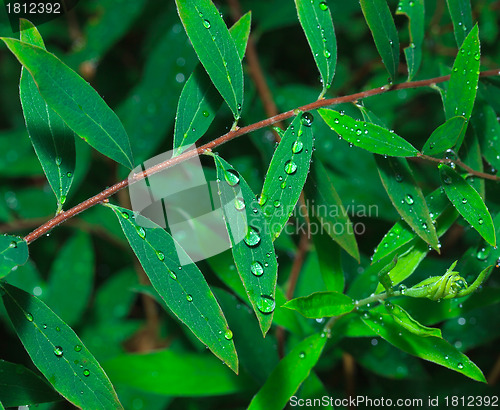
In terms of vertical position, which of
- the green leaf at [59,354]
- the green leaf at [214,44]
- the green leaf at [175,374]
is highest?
the green leaf at [214,44]

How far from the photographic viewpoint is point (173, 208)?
112 centimetres

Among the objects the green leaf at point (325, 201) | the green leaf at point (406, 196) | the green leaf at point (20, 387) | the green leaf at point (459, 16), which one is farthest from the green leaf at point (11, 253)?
the green leaf at point (459, 16)

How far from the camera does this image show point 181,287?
2.29 feet

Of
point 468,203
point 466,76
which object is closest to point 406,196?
point 468,203

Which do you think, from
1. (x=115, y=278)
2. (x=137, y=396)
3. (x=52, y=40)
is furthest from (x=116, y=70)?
(x=137, y=396)

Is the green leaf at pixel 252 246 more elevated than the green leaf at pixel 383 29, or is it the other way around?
the green leaf at pixel 383 29

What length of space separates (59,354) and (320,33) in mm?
653

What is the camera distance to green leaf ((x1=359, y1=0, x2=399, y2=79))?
0.79 m

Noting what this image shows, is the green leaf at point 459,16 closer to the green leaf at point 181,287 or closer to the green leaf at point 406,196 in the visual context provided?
the green leaf at point 406,196

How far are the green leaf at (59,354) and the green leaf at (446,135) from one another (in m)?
0.60

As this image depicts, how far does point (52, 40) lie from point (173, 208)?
125 cm

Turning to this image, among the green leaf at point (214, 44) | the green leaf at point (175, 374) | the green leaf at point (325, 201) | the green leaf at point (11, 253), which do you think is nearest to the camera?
the green leaf at point (11, 253)

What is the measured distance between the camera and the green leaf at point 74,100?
0.63m

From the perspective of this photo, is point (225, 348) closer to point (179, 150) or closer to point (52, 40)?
point (179, 150)
